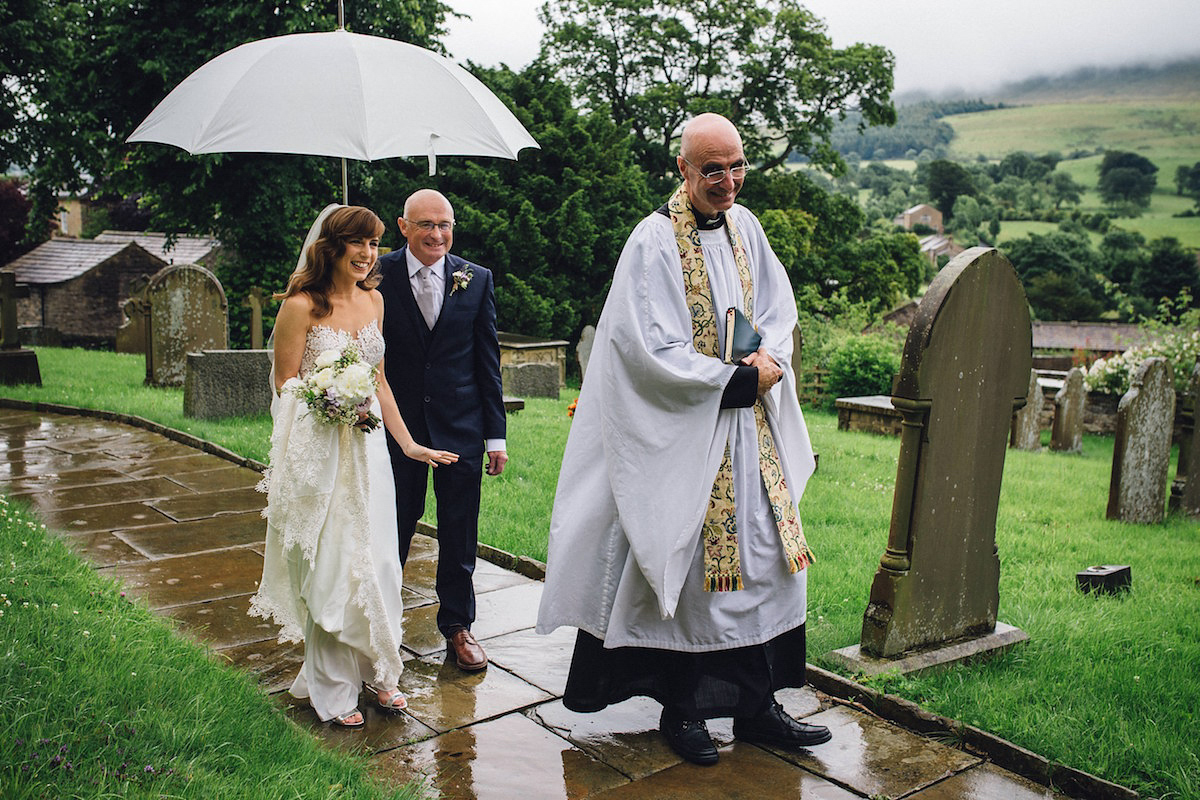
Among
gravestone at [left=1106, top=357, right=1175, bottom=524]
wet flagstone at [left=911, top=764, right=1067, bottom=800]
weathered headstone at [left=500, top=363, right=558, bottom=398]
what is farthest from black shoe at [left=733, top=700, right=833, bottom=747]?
weathered headstone at [left=500, top=363, right=558, bottom=398]

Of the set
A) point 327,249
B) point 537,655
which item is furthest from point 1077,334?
point 327,249

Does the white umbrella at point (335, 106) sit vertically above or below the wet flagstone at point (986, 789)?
above

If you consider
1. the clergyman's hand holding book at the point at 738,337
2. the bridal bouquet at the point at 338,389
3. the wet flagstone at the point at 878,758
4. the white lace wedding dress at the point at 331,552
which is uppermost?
the clergyman's hand holding book at the point at 738,337

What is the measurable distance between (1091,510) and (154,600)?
7.30 m

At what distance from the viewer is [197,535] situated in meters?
6.34

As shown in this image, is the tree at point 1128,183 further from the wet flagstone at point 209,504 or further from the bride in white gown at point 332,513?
the bride in white gown at point 332,513

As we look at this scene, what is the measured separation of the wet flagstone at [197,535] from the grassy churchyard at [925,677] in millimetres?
704

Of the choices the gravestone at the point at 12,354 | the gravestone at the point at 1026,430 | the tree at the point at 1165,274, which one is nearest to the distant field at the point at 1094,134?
the tree at the point at 1165,274

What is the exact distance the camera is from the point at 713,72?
34719 millimetres

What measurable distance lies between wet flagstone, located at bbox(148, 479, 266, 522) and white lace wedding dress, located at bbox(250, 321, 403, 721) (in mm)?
3293

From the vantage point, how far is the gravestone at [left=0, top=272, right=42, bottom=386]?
1309 centimetres

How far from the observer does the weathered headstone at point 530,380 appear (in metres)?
15.5

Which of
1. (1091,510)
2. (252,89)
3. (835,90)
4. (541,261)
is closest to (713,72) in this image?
(835,90)

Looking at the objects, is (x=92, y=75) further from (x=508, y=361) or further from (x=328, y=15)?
(x=508, y=361)
